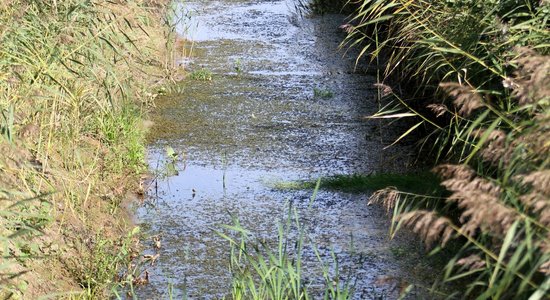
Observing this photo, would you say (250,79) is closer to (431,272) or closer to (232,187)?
(232,187)

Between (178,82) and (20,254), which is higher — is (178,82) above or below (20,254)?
below

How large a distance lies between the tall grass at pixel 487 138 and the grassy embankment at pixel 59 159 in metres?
1.36

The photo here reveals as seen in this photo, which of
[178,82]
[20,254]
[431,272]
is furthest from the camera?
[178,82]

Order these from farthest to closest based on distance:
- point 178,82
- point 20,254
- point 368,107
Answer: point 178,82 → point 368,107 → point 20,254

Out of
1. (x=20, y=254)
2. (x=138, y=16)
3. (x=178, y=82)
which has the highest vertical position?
(x=138, y=16)

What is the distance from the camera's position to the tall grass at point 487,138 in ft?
7.93

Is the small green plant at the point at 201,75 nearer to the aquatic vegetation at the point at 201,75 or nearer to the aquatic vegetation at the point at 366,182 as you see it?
the aquatic vegetation at the point at 201,75

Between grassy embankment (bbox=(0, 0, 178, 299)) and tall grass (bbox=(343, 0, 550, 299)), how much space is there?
136 cm

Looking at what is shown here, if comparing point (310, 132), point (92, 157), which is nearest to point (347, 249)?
point (92, 157)

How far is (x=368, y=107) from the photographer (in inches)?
293

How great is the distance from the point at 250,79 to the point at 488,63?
3.81 metres

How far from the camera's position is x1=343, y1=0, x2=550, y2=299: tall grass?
242 centimetres

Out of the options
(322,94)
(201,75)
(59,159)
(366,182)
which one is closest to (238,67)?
(201,75)

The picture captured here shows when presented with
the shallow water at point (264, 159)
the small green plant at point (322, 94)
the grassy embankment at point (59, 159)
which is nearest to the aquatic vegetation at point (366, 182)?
the shallow water at point (264, 159)
